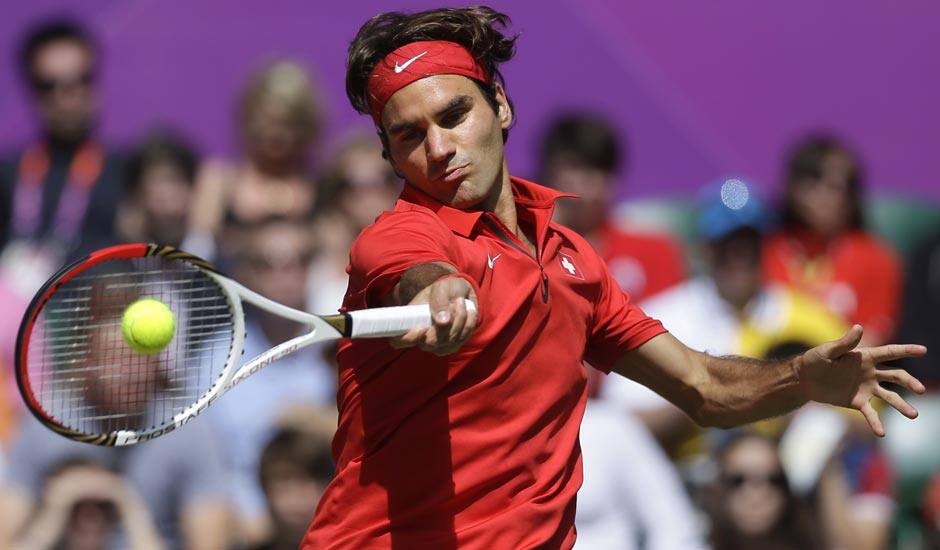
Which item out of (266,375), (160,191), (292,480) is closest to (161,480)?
(292,480)

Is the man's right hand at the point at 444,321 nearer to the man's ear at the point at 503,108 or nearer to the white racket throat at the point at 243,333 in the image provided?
the white racket throat at the point at 243,333

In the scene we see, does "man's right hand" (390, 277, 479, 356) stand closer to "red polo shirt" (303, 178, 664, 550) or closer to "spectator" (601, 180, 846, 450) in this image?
"red polo shirt" (303, 178, 664, 550)

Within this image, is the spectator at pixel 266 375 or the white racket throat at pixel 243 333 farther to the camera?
the spectator at pixel 266 375

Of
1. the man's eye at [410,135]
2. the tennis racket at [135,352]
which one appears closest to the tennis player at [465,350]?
the man's eye at [410,135]

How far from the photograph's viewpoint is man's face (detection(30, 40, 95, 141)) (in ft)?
26.2

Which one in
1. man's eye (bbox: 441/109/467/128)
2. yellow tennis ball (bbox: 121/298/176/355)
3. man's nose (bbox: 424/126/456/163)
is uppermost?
man's eye (bbox: 441/109/467/128)

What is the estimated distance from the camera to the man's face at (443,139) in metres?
3.86

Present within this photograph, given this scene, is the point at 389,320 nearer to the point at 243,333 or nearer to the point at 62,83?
the point at 243,333

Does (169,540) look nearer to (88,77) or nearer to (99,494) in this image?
(99,494)

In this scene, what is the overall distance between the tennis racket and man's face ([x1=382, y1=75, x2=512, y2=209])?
1.57 feet

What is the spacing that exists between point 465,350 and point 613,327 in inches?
26.3

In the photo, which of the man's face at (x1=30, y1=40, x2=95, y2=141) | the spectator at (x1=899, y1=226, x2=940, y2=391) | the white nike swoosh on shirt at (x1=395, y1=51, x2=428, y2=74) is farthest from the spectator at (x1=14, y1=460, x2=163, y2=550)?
the spectator at (x1=899, y1=226, x2=940, y2=391)

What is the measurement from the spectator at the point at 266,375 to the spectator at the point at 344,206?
21 cm

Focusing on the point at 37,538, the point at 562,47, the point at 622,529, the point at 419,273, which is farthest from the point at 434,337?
the point at 562,47
